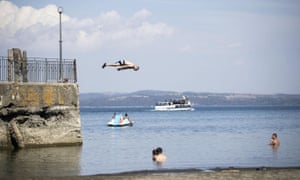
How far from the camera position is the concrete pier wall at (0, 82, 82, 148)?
93.6 ft

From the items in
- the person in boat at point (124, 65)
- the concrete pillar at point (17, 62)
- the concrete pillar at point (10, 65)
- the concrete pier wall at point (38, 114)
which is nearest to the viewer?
the person in boat at point (124, 65)

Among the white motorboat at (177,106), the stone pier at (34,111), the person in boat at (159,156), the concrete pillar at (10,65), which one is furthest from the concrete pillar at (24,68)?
the white motorboat at (177,106)

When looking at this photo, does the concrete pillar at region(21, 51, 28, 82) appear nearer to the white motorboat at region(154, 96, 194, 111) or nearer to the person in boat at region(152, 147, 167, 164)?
the person in boat at region(152, 147, 167, 164)

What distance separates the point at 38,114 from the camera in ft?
96.9

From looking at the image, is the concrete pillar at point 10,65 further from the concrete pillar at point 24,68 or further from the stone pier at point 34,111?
the concrete pillar at point 24,68

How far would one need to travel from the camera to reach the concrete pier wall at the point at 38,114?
2853 cm

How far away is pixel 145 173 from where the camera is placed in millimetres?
22547

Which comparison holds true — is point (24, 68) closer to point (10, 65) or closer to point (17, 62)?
point (17, 62)

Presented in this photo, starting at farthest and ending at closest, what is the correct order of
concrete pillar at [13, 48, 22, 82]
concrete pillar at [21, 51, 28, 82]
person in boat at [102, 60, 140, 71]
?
concrete pillar at [21, 51, 28, 82], concrete pillar at [13, 48, 22, 82], person in boat at [102, 60, 140, 71]

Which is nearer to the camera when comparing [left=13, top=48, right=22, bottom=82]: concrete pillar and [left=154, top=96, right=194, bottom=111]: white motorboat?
[left=13, top=48, right=22, bottom=82]: concrete pillar

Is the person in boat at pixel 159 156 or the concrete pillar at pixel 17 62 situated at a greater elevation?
the concrete pillar at pixel 17 62

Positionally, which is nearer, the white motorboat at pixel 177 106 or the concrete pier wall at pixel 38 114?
the concrete pier wall at pixel 38 114

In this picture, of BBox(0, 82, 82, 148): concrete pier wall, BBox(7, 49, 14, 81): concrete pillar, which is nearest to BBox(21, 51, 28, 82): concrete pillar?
BBox(7, 49, 14, 81): concrete pillar

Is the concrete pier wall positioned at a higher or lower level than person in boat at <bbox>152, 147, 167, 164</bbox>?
higher
